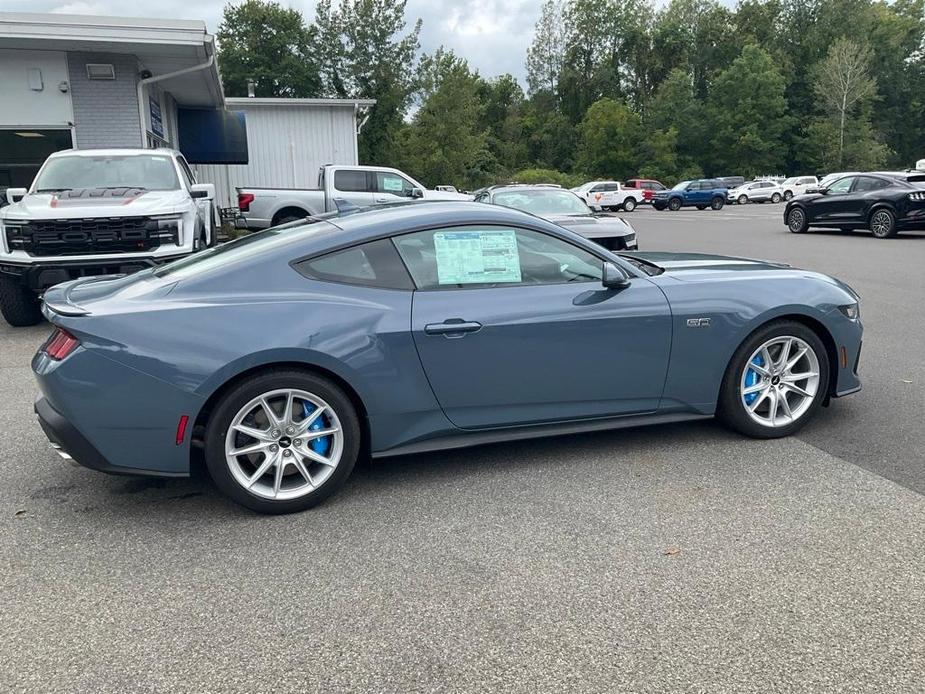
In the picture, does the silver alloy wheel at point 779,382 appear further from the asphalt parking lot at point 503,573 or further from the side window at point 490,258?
the side window at point 490,258

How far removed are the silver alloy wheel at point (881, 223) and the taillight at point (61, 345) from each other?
18231 millimetres

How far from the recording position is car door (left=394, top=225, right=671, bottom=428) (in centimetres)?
386

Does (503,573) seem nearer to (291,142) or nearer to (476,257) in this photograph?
(476,257)

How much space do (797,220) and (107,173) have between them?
55.4 feet

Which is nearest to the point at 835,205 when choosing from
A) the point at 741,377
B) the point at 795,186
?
the point at 741,377

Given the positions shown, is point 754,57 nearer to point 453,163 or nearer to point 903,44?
point 903,44

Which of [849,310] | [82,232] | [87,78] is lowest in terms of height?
[849,310]

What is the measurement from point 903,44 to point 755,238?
237 ft

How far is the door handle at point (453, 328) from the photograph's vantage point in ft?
12.4

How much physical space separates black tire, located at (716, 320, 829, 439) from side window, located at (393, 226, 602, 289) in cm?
96

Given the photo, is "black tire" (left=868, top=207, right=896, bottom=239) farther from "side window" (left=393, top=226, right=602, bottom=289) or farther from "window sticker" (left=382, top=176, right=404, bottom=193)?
"side window" (left=393, top=226, right=602, bottom=289)

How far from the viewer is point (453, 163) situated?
4803 cm

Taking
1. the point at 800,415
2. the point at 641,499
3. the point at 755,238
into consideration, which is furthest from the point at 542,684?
the point at 755,238

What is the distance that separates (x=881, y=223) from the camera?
1769 cm
